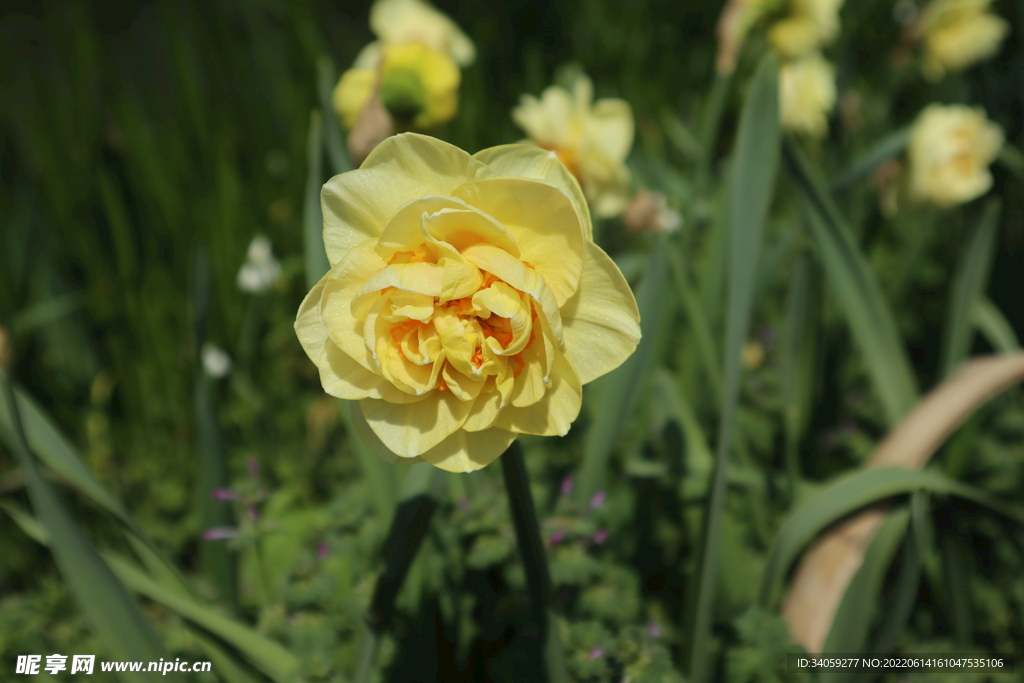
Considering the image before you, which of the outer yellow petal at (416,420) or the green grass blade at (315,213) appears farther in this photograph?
the green grass blade at (315,213)

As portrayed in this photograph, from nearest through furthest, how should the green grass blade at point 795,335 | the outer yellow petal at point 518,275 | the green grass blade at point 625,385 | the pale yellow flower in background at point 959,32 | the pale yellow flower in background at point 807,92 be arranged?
the outer yellow petal at point 518,275
the green grass blade at point 625,385
the green grass blade at point 795,335
the pale yellow flower in background at point 807,92
the pale yellow flower in background at point 959,32

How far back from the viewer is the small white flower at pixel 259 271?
1440mm

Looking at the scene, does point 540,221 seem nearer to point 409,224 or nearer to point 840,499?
point 409,224

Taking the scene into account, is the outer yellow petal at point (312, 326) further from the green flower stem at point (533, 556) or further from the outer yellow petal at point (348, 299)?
the green flower stem at point (533, 556)

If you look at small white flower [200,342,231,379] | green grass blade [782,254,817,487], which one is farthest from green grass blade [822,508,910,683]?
small white flower [200,342,231,379]

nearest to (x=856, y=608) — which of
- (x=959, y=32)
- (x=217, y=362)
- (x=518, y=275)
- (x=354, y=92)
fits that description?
(x=518, y=275)

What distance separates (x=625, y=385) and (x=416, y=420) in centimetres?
43

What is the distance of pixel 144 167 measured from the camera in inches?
63.0

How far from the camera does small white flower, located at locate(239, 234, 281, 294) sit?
1.44 m

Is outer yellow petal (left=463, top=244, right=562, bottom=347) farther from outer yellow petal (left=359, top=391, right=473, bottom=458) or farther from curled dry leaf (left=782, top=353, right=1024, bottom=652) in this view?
curled dry leaf (left=782, top=353, right=1024, bottom=652)

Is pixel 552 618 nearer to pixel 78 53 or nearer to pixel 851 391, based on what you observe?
pixel 851 391

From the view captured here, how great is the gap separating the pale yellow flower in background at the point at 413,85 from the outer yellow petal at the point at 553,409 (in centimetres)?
60

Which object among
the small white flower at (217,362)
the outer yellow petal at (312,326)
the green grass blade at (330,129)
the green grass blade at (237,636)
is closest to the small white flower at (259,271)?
the small white flower at (217,362)

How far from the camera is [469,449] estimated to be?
20.6 inches
